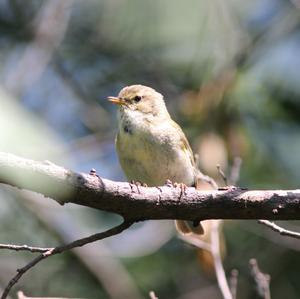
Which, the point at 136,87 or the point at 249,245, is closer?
the point at 136,87

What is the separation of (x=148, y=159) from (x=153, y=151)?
0.08m

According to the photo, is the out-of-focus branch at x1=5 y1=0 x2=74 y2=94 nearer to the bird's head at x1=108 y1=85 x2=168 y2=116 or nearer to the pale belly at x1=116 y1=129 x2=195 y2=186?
the bird's head at x1=108 y1=85 x2=168 y2=116

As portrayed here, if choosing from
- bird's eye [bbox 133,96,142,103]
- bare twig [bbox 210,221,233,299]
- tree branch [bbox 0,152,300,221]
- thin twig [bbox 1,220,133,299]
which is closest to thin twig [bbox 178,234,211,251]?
bare twig [bbox 210,221,233,299]

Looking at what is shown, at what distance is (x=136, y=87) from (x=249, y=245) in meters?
1.65

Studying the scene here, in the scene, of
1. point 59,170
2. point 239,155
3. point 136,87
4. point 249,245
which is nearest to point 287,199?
point 59,170

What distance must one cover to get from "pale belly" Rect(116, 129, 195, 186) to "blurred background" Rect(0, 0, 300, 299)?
0.27 meters

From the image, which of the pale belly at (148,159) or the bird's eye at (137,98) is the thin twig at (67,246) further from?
the bird's eye at (137,98)

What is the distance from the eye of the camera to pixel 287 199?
2859 mm

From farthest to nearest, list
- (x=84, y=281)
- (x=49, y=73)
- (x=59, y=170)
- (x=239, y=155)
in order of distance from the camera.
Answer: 1. (x=49, y=73)
2. (x=84, y=281)
3. (x=239, y=155)
4. (x=59, y=170)

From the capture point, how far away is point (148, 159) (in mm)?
4500

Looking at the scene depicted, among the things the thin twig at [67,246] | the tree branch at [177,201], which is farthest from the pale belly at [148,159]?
the thin twig at [67,246]

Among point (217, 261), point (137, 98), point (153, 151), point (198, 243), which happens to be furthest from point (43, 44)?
point (217, 261)

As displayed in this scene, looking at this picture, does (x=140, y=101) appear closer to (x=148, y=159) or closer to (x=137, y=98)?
(x=137, y=98)

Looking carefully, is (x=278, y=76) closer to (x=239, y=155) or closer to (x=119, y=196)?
(x=239, y=155)
